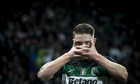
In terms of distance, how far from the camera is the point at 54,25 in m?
10.4

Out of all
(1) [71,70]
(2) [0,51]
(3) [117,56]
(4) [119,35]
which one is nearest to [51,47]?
(2) [0,51]

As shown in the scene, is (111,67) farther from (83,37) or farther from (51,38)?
(51,38)

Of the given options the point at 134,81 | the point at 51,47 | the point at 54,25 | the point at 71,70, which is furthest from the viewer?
the point at 54,25

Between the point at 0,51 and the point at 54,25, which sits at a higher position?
the point at 54,25

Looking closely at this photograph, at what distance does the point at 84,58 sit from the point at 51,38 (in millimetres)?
6460

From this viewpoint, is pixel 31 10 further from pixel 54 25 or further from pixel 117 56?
pixel 117 56

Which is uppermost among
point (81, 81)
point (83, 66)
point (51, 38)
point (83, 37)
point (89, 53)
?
point (51, 38)

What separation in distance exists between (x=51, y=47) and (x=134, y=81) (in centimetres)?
254

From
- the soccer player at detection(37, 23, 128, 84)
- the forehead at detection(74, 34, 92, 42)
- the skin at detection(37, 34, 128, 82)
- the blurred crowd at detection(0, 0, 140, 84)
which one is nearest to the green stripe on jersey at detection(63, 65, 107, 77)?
the soccer player at detection(37, 23, 128, 84)

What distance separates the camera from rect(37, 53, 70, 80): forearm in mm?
2836

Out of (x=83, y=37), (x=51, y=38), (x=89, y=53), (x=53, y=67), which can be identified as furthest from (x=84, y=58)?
(x=51, y=38)

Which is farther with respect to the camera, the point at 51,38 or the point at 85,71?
the point at 51,38

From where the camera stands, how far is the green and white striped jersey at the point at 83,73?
2.99 metres

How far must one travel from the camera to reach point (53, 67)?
113 inches
